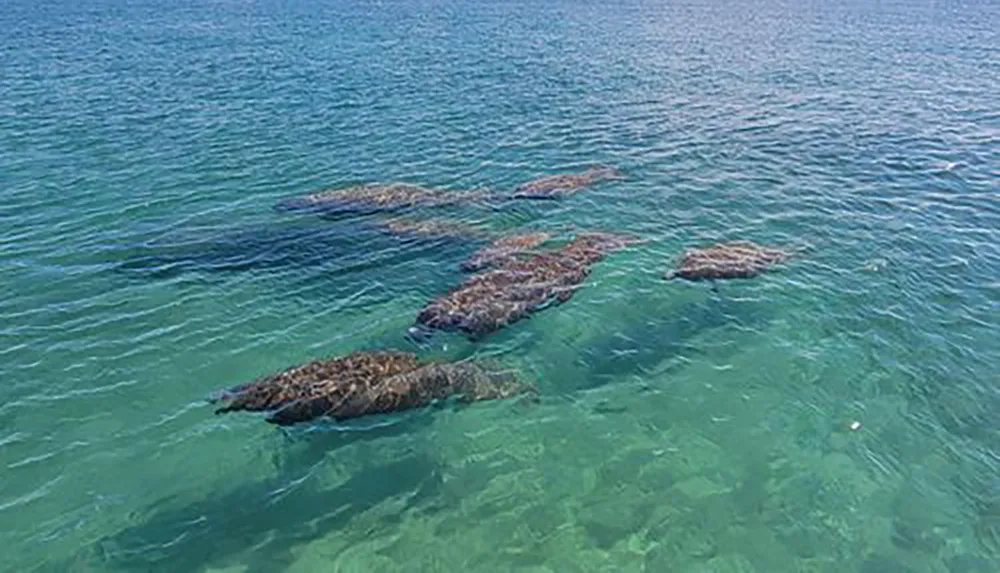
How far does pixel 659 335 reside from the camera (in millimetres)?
19188

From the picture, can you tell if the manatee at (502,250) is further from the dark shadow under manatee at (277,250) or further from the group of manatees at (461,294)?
the dark shadow under manatee at (277,250)

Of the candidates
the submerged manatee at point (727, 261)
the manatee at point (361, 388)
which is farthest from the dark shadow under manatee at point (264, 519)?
the submerged manatee at point (727, 261)

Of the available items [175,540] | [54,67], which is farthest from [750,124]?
[54,67]

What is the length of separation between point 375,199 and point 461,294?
890 centimetres

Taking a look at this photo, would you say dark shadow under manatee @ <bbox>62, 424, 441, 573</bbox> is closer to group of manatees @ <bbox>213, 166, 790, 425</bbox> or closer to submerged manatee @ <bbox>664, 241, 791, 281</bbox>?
group of manatees @ <bbox>213, 166, 790, 425</bbox>

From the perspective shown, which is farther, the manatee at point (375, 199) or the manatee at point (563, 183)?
the manatee at point (563, 183)

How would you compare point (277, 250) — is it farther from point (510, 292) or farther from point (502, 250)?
point (510, 292)

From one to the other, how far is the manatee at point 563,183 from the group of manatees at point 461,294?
4cm

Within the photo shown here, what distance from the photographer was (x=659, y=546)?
12.8 m

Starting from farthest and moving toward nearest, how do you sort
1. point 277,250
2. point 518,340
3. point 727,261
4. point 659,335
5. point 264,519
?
point 277,250
point 727,261
point 659,335
point 518,340
point 264,519

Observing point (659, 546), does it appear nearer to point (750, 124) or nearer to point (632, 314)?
point (632, 314)

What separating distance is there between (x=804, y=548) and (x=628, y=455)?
11.9 feet

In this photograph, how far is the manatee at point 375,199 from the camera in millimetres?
27250

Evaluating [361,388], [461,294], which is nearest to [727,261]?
[461,294]
